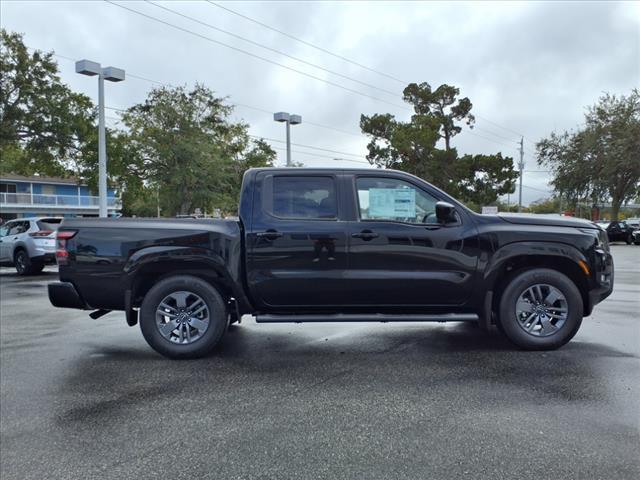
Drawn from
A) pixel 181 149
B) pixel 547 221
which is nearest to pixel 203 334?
pixel 547 221

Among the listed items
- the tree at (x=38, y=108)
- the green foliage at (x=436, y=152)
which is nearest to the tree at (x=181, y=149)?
the tree at (x=38, y=108)

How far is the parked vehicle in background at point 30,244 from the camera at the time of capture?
14148 millimetres

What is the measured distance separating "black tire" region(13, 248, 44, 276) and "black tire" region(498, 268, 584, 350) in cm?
1341

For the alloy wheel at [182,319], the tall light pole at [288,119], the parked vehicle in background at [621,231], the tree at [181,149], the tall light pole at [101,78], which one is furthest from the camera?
the parked vehicle in background at [621,231]

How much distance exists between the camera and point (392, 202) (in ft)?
17.4

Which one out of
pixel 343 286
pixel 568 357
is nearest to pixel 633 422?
pixel 568 357

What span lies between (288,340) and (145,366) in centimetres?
167

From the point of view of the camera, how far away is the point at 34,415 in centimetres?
385

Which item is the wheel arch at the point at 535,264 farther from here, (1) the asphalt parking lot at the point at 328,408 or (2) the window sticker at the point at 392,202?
(2) the window sticker at the point at 392,202

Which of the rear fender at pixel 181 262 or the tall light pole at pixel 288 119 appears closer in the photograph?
the rear fender at pixel 181 262

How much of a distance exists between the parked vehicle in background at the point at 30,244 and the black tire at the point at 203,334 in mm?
10641

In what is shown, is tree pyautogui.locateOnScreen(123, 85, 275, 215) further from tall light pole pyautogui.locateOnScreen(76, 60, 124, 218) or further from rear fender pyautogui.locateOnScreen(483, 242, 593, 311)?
rear fender pyautogui.locateOnScreen(483, 242, 593, 311)

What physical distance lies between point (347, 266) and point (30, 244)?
40.3ft

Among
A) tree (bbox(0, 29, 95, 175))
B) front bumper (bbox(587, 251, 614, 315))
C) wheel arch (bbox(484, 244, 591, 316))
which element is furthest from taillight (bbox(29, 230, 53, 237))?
front bumper (bbox(587, 251, 614, 315))
